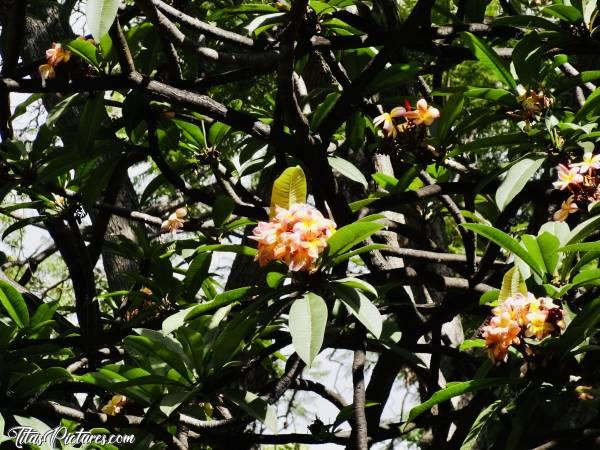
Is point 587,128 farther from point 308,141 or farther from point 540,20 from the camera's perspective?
point 308,141

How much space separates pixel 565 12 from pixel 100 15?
885 millimetres

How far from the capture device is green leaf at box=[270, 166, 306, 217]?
1.42 metres

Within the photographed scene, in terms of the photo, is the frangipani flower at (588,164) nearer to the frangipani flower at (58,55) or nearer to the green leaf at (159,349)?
the green leaf at (159,349)

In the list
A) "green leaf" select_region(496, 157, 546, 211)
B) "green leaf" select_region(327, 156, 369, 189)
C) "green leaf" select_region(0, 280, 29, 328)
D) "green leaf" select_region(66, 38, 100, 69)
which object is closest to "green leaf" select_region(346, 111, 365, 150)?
"green leaf" select_region(327, 156, 369, 189)

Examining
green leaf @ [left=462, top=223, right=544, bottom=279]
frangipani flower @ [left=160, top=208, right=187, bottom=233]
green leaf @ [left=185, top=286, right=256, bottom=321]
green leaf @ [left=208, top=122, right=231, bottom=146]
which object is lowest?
green leaf @ [left=185, top=286, right=256, bottom=321]

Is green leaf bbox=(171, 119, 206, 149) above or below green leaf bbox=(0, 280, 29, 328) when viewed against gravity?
above

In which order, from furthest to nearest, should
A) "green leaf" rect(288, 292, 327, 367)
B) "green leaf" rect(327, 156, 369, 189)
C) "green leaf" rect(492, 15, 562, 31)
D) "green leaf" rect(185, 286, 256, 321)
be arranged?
"green leaf" rect(327, 156, 369, 189)
"green leaf" rect(492, 15, 562, 31)
"green leaf" rect(185, 286, 256, 321)
"green leaf" rect(288, 292, 327, 367)

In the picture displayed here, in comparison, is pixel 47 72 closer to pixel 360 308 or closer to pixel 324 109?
pixel 324 109

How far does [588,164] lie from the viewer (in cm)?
156

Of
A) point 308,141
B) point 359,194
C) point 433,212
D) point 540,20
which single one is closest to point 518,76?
point 540,20

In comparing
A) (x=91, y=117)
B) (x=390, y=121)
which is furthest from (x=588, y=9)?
(x=91, y=117)

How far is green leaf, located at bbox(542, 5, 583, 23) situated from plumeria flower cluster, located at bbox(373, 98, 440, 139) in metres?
0.28

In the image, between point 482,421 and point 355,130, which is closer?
point 482,421

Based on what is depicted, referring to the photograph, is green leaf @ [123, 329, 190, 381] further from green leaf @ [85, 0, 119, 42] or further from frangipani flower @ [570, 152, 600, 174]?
frangipani flower @ [570, 152, 600, 174]
